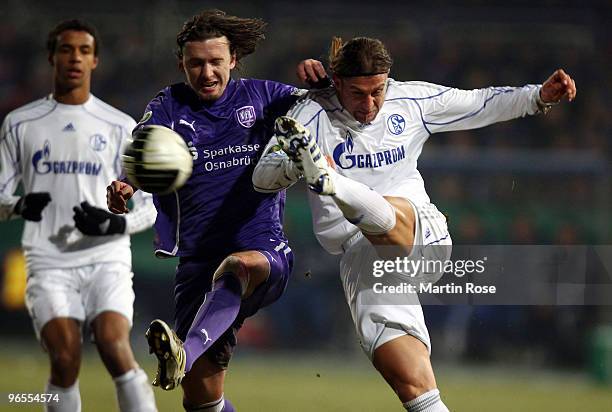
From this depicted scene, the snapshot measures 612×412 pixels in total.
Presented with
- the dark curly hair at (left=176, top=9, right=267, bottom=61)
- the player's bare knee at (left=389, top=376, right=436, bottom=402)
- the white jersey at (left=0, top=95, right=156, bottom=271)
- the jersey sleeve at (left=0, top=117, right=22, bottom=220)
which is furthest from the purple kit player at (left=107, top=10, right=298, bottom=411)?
the jersey sleeve at (left=0, top=117, right=22, bottom=220)

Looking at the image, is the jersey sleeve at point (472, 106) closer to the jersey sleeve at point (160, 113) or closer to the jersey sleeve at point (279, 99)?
the jersey sleeve at point (279, 99)

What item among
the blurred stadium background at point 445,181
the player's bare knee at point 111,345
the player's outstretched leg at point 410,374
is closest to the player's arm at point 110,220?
the player's bare knee at point 111,345

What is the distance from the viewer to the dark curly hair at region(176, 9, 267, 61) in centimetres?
545

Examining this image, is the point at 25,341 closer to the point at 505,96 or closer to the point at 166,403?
the point at 166,403

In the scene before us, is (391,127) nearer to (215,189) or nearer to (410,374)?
(215,189)

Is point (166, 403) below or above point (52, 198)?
below

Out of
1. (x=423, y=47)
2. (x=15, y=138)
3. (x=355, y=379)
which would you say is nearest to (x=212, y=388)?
(x=15, y=138)

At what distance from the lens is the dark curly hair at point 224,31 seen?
5.45 meters

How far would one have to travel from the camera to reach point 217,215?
5.58 m

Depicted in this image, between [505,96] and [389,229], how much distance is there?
104 centimetres

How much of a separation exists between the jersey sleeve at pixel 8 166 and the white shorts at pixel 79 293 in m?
→ 0.49

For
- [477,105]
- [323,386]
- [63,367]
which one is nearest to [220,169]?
[477,105]

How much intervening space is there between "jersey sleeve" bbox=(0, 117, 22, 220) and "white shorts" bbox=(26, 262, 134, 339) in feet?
1.61

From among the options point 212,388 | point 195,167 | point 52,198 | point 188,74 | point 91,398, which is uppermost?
point 188,74
